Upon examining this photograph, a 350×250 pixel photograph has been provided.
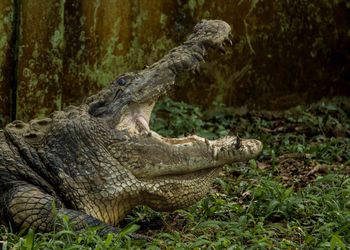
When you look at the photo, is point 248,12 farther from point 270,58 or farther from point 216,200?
point 216,200

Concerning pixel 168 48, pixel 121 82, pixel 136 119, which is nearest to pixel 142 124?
pixel 136 119

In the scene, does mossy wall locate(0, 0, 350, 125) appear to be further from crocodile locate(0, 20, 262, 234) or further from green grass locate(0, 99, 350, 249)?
crocodile locate(0, 20, 262, 234)

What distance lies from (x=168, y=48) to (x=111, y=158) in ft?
11.7

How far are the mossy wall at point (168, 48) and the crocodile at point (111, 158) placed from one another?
7.82 feet

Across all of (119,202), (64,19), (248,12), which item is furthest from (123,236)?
(248,12)

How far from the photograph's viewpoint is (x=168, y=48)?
938 centimetres

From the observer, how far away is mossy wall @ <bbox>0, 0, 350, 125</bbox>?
8.48 m

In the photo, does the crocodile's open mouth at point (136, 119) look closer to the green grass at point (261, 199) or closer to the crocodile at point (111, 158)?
the crocodile at point (111, 158)

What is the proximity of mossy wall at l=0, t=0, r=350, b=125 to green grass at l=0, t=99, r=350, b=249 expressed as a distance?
331 millimetres

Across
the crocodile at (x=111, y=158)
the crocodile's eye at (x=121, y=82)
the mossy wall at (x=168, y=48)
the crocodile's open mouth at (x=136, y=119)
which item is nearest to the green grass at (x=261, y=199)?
the crocodile at (x=111, y=158)

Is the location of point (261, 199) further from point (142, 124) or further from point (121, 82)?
point (121, 82)

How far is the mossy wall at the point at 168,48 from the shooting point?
848cm

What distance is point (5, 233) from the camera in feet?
18.2

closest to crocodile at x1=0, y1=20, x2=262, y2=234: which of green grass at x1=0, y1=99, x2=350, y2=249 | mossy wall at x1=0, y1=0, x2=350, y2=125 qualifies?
green grass at x1=0, y1=99, x2=350, y2=249
